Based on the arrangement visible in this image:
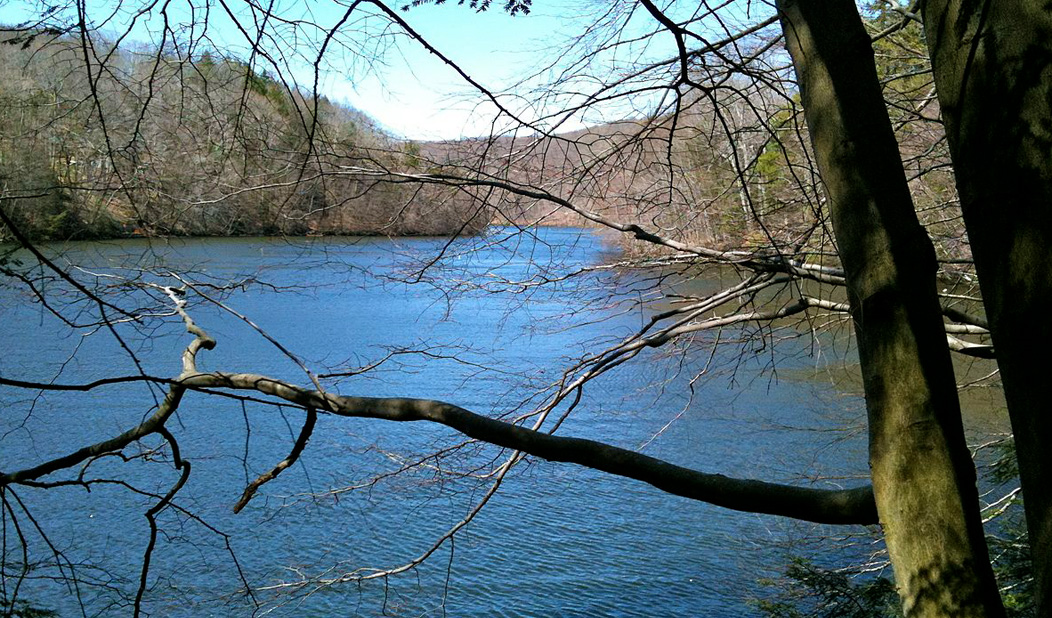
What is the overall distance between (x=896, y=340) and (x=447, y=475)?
10.3 ft

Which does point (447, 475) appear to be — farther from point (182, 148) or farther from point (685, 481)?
point (685, 481)

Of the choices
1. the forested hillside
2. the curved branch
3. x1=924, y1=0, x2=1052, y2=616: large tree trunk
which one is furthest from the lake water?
x1=924, y1=0, x2=1052, y2=616: large tree trunk

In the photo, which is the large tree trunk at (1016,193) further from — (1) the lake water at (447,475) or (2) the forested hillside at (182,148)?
(1) the lake water at (447,475)

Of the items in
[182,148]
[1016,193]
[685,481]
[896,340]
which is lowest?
[685,481]

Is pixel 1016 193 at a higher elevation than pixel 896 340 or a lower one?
higher

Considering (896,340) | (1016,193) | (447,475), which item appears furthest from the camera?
(447,475)

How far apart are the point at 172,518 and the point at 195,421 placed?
1.92m

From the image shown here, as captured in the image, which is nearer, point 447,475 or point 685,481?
point 685,481

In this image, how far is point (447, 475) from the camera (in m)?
4.72

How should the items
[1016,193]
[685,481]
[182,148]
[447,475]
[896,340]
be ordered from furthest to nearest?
[447,475]
[182,148]
[685,481]
[896,340]
[1016,193]

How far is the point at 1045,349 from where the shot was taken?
59.4 inches

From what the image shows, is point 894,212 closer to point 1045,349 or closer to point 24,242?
point 1045,349

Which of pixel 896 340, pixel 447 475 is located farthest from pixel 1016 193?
pixel 447 475

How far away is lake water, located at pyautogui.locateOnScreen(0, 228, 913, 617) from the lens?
511 cm
